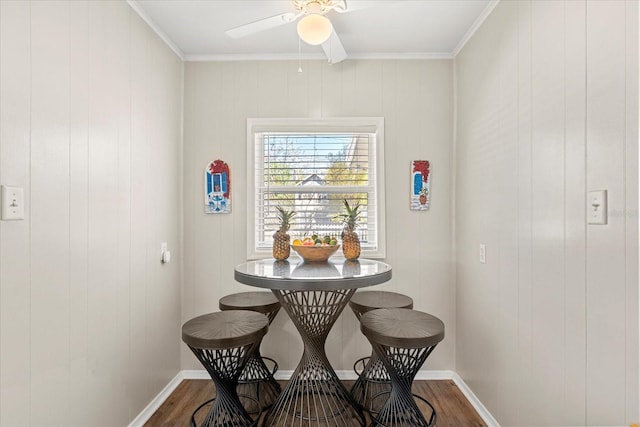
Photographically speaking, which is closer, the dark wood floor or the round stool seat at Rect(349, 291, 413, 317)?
the dark wood floor

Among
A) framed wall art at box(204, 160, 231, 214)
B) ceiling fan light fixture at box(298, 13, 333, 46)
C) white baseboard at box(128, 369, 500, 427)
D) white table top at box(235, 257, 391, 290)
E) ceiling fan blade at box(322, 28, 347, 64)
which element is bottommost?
white baseboard at box(128, 369, 500, 427)

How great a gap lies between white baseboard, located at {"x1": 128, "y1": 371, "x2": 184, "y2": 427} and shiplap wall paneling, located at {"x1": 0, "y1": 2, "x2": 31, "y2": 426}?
3.04ft

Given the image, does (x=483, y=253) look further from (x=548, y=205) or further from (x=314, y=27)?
(x=314, y=27)

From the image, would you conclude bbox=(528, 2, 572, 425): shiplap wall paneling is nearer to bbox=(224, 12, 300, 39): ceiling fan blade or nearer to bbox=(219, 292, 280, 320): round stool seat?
bbox=(224, 12, 300, 39): ceiling fan blade

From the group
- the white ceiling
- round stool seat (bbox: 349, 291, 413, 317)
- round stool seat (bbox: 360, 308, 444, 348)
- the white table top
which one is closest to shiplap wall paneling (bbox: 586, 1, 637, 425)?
round stool seat (bbox: 360, 308, 444, 348)

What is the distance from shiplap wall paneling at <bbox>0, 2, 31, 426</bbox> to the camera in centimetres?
121

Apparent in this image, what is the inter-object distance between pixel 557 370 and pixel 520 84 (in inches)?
53.8

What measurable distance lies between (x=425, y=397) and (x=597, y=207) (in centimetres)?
181

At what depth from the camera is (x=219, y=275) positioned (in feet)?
9.02

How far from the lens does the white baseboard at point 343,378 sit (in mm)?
2116

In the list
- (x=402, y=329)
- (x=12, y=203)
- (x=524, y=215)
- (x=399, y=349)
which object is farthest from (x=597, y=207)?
(x=12, y=203)

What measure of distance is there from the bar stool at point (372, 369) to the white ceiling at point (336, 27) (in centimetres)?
177

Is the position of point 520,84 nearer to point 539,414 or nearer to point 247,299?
point 539,414

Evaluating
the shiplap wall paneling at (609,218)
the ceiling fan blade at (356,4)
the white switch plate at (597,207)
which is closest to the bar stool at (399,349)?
the shiplap wall paneling at (609,218)
